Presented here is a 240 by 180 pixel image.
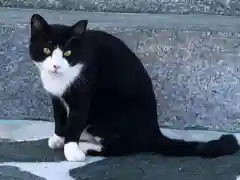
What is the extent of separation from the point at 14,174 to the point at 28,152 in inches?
7.1

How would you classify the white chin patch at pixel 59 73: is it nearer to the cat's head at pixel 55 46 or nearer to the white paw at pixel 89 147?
the cat's head at pixel 55 46

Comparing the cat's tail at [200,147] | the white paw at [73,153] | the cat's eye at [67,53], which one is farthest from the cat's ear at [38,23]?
the cat's tail at [200,147]

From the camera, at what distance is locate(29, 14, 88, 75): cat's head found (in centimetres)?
152

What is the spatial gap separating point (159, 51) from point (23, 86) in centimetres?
54

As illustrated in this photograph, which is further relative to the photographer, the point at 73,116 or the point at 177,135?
the point at 177,135

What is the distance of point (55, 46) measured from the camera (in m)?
1.53

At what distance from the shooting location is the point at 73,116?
1592 mm

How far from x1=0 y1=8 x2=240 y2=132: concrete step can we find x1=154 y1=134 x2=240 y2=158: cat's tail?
310mm

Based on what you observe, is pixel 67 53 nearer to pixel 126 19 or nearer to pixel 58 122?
pixel 58 122

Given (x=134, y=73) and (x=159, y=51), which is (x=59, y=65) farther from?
(x=159, y=51)

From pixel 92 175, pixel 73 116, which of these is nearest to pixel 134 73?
pixel 73 116

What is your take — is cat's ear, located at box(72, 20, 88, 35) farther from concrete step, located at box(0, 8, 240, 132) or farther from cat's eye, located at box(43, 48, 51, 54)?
concrete step, located at box(0, 8, 240, 132)

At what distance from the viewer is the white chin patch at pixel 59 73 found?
152 cm

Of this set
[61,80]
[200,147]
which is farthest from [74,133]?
[200,147]
